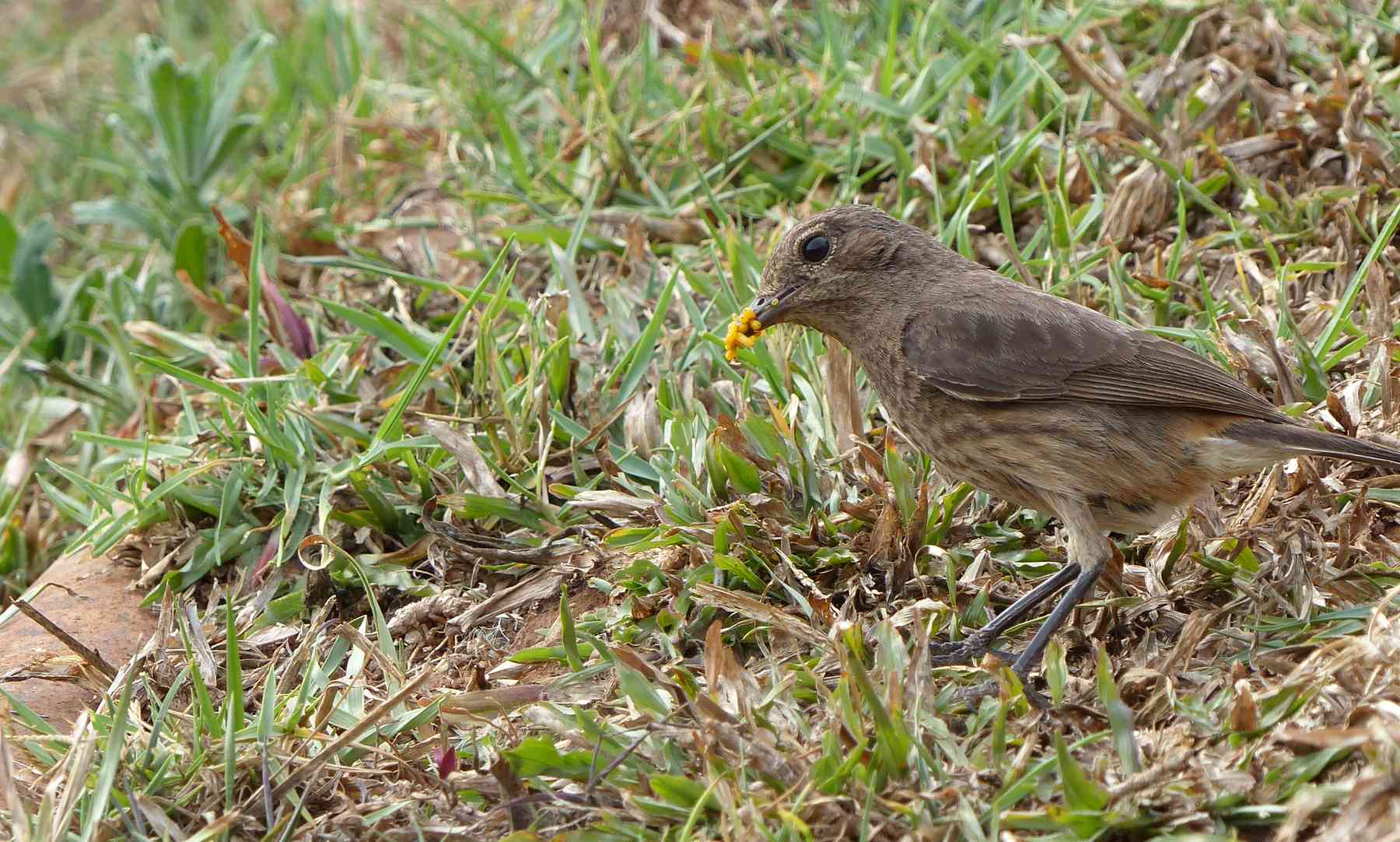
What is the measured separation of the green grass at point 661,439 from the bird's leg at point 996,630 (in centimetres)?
9

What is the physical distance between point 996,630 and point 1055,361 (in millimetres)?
757

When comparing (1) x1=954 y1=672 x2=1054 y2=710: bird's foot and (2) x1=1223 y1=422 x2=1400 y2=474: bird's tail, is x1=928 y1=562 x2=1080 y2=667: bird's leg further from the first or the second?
(2) x1=1223 y1=422 x2=1400 y2=474: bird's tail

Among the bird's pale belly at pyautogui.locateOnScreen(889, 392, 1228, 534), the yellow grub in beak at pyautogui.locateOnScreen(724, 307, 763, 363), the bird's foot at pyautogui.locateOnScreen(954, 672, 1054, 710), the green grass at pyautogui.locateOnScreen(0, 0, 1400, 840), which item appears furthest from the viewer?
the yellow grub in beak at pyautogui.locateOnScreen(724, 307, 763, 363)

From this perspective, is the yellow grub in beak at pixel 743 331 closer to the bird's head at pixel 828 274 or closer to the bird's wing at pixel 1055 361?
the bird's head at pixel 828 274

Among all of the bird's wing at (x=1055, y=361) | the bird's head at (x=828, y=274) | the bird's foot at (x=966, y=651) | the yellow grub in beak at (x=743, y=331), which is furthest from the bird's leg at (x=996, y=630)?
the yellow grub in beak at (x=743, y=331)

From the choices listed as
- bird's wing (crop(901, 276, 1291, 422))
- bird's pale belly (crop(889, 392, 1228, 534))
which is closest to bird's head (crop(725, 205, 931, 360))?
bird's wing (crop(901, 276, 1291, 422))

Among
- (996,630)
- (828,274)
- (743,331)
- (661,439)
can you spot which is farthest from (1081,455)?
(661,439)

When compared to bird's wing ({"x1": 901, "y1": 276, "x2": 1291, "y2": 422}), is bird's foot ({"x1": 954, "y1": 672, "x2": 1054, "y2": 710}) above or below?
below

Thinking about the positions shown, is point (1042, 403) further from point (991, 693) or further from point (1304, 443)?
point (991, 693)

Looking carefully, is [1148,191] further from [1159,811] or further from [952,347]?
[1159,811]

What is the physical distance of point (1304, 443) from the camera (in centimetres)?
361

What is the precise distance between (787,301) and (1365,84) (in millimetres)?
2631

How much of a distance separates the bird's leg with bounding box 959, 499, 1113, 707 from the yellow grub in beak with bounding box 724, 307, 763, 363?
1.03 metres

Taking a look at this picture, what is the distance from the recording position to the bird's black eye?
425cm
